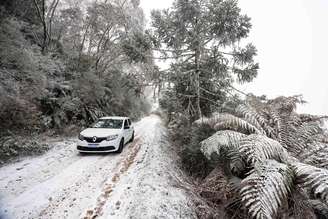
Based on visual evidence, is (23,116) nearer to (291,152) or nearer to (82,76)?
(82,76)

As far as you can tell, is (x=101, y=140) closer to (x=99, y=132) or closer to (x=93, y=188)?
(x=99, y=132)

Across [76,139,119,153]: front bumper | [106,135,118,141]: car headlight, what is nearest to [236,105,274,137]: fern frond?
[106,135,118,141]: car headlight

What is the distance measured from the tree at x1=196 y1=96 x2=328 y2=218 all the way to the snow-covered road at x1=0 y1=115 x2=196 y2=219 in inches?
52.2

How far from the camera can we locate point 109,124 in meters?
8.08

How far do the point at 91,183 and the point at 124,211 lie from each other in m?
1.54

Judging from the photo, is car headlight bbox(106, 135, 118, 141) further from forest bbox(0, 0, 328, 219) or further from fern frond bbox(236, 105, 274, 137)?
fern frond bbox(236, 105, 274, 137)

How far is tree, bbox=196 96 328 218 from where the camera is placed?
2.53m

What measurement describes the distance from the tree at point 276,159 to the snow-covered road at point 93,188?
133 centimetres

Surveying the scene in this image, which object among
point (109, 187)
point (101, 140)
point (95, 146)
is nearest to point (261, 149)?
point (109, 187)

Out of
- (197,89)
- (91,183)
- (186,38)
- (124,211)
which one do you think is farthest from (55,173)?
(186,38)

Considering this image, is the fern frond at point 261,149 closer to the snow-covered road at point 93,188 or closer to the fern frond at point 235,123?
the fern frond at point 235,123

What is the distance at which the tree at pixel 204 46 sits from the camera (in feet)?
27.2

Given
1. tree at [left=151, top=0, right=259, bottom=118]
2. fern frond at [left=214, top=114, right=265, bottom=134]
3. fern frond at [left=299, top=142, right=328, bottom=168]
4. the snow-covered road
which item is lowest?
the snow-covered road

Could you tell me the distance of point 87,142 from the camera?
6.62m
